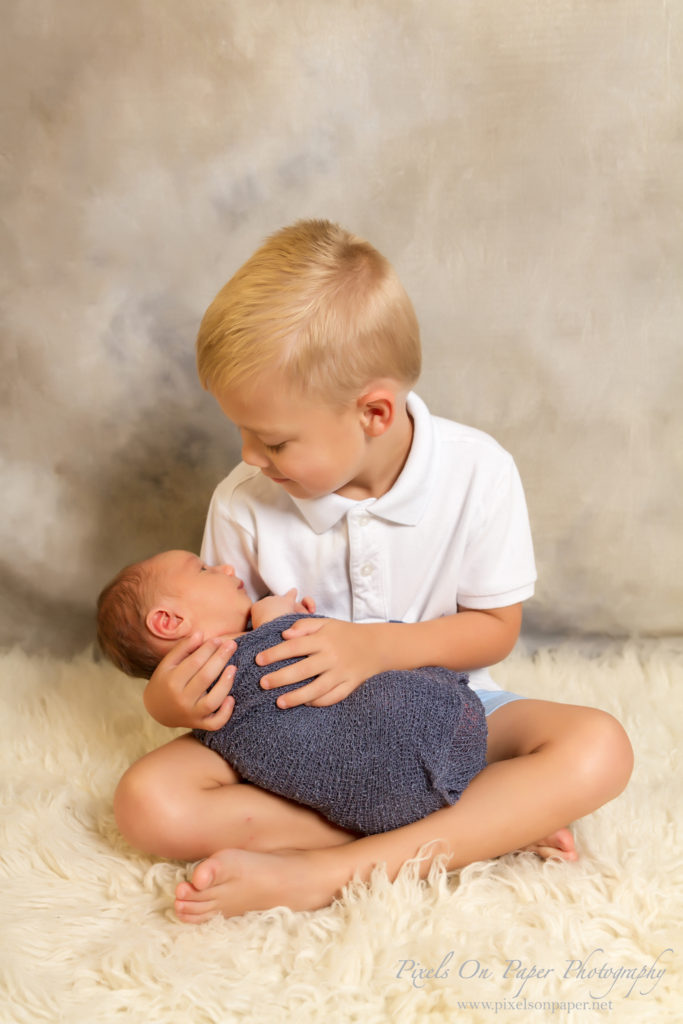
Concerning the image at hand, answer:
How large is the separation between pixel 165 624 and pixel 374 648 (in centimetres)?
24

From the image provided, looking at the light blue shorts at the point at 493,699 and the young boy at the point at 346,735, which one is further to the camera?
the light blue shorts at the point at 493,699

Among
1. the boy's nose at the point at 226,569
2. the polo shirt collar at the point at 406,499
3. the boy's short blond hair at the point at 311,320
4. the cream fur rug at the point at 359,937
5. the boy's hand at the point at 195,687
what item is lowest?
the cream fur rug at the point at 359,937

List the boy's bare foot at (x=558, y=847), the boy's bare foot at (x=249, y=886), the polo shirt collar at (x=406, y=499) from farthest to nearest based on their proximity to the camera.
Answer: the polo shirt collar at (x=406, y=499) → the boy's bare foot at (x=558, y=847) → the boy's bare foot at (x=249, y=886)

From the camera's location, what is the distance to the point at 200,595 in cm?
118

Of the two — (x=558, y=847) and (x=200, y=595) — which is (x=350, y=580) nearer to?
(x=200, y=595)

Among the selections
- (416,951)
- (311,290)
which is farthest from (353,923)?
(311,290)

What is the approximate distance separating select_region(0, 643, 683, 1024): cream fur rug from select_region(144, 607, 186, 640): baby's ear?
9.7 inches

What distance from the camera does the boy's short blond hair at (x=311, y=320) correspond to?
40.9 inches

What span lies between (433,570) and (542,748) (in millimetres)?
263

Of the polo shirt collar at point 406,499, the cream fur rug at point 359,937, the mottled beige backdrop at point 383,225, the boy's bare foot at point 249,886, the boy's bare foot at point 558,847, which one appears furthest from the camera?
the mottled beige backdrop at point 383,225

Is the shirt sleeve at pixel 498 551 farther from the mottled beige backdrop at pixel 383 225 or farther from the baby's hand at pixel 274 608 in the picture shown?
the mottled beige backdrop at pixel 383 225

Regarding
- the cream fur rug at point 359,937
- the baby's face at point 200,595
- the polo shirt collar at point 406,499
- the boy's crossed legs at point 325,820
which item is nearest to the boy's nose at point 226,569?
the baby's face at point 200,595

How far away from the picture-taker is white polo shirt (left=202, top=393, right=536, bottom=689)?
1.22 m

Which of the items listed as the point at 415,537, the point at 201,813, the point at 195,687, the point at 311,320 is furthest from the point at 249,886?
the point at 311,320
